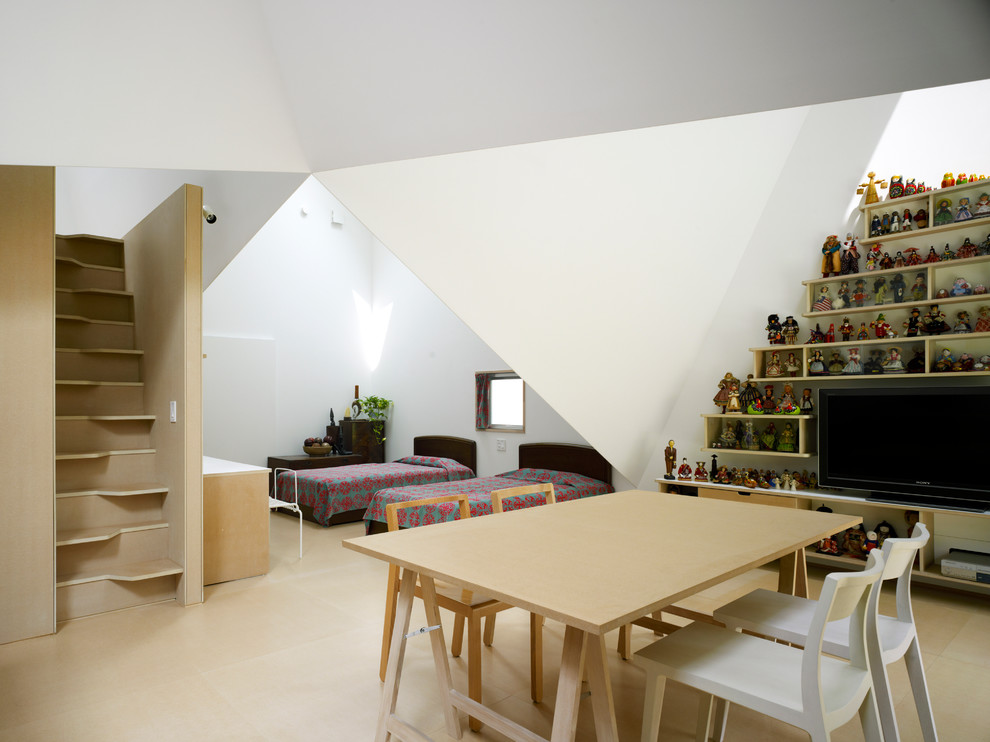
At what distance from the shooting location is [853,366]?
4.42 meters

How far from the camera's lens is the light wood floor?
7.58 feet

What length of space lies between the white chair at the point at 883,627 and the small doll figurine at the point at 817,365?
2682 mm

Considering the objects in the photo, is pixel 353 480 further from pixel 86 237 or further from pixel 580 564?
pixel 580 564

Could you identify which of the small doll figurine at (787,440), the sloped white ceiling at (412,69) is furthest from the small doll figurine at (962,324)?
the sloped white ceiling at (412,69)

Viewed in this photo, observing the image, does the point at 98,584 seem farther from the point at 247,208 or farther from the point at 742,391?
the point at 742,391

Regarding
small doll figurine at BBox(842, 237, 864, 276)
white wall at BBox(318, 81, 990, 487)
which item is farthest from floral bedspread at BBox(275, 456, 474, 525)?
small doll figurine at BBox(842, 237, 864, 276)

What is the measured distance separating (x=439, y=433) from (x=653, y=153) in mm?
4664

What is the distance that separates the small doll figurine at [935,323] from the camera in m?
4.02

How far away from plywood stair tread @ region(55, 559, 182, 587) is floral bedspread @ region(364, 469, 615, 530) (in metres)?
1.55

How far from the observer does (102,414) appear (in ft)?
13.5

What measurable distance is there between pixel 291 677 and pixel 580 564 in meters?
1.72

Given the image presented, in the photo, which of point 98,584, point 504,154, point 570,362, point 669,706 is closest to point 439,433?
point 570,362

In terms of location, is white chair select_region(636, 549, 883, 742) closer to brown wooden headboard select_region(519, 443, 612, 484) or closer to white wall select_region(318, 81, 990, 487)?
white wall select_region(318, 81, 990, 487)

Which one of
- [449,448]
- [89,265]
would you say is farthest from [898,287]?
[89,265]
